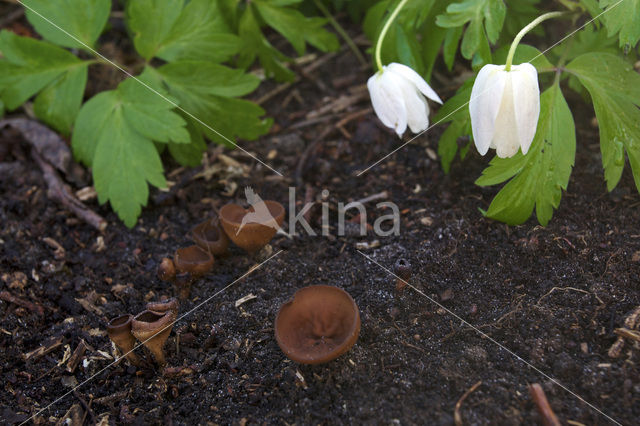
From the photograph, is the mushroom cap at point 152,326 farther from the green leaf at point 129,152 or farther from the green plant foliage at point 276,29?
the green plant foliage at point 276,29

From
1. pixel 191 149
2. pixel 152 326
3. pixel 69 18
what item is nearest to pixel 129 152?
pixel 191 149

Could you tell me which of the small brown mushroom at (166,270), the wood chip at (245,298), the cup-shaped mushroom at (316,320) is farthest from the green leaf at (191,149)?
the cup-shaped mushroom at (316,320)

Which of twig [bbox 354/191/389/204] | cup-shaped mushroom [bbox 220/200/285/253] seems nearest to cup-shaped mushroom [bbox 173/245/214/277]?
cup-shaped mushroom [bbox 220/200/285/253]

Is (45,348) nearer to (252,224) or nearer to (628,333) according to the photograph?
(252,224)

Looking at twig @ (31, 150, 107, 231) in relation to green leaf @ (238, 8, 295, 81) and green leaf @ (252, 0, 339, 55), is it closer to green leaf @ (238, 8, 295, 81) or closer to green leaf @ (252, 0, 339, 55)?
green leaf @ (238, 8, 295, 81)

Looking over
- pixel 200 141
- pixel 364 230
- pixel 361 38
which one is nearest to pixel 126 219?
pixel 200 141

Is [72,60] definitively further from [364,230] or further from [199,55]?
[364,230]
